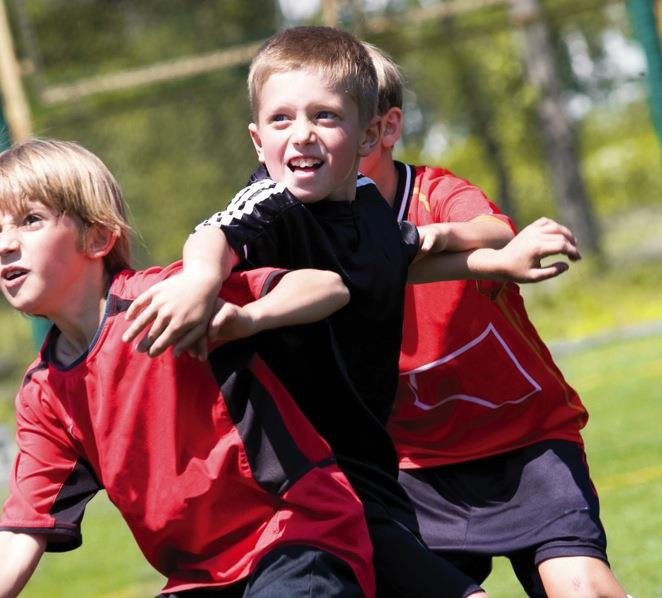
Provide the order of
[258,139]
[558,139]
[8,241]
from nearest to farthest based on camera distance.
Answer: [8,241] → [258,139] → [558,139]

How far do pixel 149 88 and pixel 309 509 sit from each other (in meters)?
9.56

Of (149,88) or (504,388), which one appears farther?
(149,88)

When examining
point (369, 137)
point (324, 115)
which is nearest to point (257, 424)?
point (324, 115)

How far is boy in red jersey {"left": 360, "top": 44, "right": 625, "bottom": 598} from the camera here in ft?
11.3

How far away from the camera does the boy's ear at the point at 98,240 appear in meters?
2.73

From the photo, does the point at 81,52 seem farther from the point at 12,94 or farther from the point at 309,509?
Result: the point at 309,509

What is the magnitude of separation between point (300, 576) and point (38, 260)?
0.80 meters

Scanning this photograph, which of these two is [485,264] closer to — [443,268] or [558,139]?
[443,268]

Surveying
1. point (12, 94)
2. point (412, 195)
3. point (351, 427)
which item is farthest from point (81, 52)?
point (351, 427)

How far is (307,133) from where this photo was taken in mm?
2676

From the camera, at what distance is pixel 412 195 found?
11.4 ft

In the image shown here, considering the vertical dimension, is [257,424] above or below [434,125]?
above

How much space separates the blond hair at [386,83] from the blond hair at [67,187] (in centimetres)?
84

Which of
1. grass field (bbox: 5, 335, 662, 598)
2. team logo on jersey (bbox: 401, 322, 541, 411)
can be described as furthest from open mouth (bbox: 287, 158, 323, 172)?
grass field (bbox: 5, 335, 662, 598)
